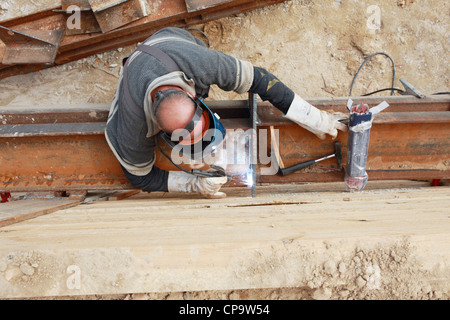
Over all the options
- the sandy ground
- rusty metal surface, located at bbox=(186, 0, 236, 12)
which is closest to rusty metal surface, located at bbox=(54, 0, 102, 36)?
the sandy ground

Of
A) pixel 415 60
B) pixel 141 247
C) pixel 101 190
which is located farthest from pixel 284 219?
pixel 415 60

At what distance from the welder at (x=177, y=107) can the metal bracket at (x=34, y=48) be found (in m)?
2.16

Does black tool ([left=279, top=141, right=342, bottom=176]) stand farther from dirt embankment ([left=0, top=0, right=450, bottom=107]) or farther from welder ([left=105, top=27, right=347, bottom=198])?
dirt embankment ([left=0, top=0, right=450, bottom=107])

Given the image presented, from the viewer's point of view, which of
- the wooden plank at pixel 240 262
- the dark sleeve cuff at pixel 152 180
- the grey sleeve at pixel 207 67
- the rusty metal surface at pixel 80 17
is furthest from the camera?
the rusty metal surface at pixel 80 17

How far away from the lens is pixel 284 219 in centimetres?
157

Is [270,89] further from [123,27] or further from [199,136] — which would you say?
[123,27]

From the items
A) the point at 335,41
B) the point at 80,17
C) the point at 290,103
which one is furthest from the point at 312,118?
the point at 80,17

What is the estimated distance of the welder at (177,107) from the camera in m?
1.89

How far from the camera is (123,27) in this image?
3.83 meters

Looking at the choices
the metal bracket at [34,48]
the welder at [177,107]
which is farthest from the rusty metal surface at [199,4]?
the metal bracket at [34,48]

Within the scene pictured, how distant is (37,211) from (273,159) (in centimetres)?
189

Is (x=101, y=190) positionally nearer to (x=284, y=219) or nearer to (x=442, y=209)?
(x=284, y=219)

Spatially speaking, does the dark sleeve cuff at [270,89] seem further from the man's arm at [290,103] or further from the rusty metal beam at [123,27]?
the rusty metal beam at [123,27]

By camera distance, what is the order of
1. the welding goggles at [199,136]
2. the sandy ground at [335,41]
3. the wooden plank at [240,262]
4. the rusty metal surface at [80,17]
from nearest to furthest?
Answer: the wooden plank at [240,262]
the welding goggles at [199,136]
the rusty metal surface at [80,17]
the sandy ground at [335,41]
